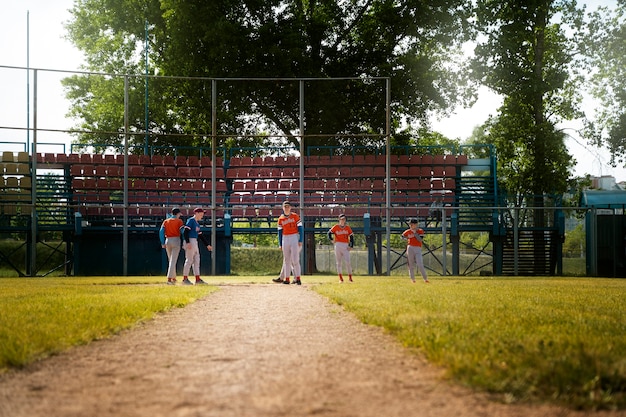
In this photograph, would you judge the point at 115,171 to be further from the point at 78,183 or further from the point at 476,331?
the point at 476,331

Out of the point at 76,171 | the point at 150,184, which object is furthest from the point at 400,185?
the point at 76,171

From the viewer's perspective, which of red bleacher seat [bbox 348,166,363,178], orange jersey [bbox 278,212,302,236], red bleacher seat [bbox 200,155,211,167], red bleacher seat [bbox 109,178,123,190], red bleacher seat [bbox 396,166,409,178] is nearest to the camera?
orange jersey [bbox 278,212,302,236]

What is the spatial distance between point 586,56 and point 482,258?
11.7m

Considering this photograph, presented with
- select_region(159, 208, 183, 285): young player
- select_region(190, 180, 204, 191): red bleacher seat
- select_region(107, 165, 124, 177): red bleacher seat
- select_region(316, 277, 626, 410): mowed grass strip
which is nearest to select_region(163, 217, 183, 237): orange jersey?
select_region(159, 208, 183, 285): young player

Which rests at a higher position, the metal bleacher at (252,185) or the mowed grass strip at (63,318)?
the metal bleacher at (252,185)

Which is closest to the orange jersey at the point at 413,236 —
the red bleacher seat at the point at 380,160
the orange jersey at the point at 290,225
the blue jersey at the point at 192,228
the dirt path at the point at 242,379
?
the orange jersey at the point at 290,225

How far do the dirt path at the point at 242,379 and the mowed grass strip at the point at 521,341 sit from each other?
0.83 ft

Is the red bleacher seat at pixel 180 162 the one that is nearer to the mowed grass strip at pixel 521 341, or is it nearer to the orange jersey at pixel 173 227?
the orange jersey at pixel 173 227

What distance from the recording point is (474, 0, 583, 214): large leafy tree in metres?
36.7

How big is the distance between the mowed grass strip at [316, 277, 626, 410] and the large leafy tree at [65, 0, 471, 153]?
2337 centimetres

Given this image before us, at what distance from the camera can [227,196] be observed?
1265 inches

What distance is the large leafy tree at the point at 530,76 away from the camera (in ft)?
120

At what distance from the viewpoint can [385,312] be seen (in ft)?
33.4

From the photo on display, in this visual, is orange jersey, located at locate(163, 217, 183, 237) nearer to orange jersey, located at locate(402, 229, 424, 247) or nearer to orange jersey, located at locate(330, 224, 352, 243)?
orange jersey, located at locate(330, 224, 352, 243)
